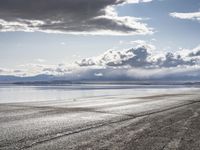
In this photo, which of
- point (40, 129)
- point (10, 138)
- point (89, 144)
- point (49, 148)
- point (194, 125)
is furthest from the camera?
point (194, 125)

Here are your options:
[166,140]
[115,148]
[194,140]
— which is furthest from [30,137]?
[194,140]

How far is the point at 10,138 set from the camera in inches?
344

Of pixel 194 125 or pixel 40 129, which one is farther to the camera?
pixel 194 125

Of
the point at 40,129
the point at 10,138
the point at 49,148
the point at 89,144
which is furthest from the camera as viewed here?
the point at 40,129

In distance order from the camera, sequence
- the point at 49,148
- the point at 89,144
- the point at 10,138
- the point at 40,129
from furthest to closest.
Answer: the point at 40,129, the point at 10,138, the point at 89,144, the point at 49,148

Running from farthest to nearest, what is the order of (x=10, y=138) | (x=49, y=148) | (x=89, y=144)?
(x=10, y=138)
(x=89, y=144)
(x=49, y=148)

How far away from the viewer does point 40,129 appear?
34.3 ft

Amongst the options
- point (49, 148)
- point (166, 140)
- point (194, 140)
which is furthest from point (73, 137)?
point (194, 140)

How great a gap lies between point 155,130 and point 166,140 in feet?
5.97

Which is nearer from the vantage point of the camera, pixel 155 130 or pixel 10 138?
pixel 10 138

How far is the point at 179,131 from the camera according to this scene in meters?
10.8

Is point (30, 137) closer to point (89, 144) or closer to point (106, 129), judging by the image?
point (89, 144)

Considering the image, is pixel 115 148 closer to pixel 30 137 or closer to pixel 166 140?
pixel 166 140

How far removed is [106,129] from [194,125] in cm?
340
